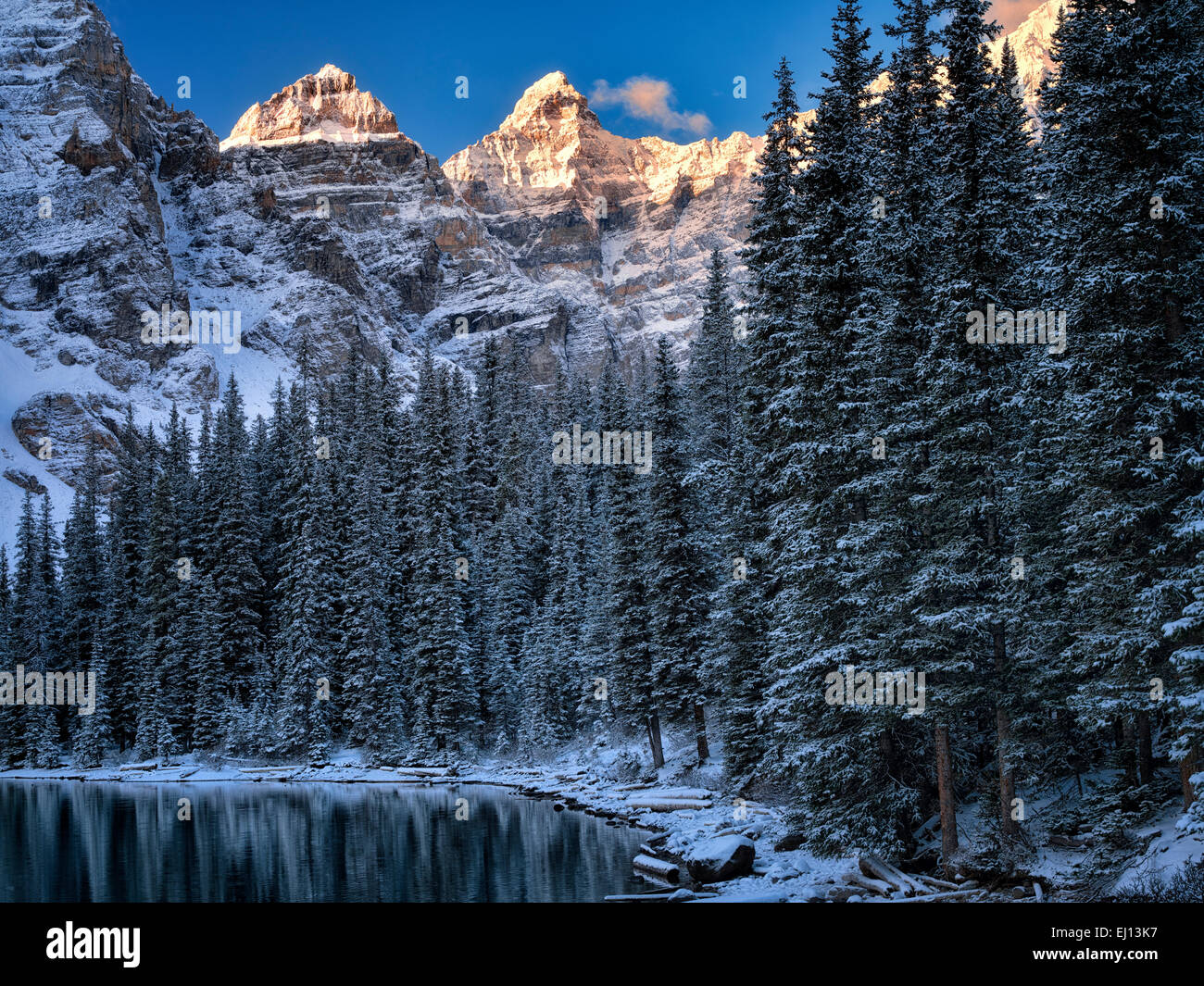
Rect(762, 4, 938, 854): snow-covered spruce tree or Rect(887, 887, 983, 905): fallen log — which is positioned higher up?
Rect(762, 4, 938, 854): snow-covered spruce tree

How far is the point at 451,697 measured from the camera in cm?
5128

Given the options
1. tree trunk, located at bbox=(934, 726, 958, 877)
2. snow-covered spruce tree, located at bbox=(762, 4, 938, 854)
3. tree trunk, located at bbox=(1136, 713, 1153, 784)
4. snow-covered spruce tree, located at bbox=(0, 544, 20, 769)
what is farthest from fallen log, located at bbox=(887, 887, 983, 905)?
snow-covered spruce tree, located at bbox=(0, 544, 20, 769)

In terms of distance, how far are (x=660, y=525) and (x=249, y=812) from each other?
21451mm

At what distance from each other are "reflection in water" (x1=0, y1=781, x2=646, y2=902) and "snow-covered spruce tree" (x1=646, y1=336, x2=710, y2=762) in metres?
6.02

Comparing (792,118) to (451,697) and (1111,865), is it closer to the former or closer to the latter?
(1111,865)

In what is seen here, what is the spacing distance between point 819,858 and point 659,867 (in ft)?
12.7

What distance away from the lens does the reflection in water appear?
23891mm

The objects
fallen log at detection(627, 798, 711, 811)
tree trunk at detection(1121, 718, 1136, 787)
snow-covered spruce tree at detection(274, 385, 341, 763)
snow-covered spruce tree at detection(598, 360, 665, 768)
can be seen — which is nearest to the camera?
tree trunk at detection(1121, 718, 1136, 787)

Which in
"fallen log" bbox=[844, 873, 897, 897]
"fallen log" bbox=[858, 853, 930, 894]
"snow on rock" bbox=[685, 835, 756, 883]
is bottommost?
"snow on rock" bbox=[685, 835, 756, 883]

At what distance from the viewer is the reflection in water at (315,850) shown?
2389 centimetres

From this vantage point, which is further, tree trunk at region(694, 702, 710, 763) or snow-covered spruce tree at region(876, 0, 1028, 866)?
tree trunk at region(694, 702, 710, 763)

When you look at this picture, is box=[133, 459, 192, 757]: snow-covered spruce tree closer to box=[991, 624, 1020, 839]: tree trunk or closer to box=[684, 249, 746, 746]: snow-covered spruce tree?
box=[684, 249, 746, 746]: snow-covered spruce tree

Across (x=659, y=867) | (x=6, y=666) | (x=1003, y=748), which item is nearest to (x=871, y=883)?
(x=1003, y=748)

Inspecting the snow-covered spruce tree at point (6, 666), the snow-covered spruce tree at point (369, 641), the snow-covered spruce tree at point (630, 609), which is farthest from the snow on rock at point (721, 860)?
the snow-covered spruce tree at point (6, 666)
